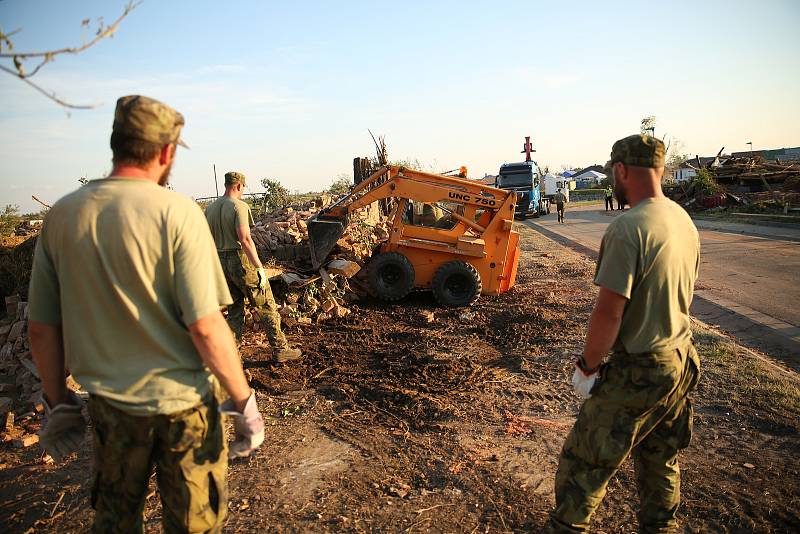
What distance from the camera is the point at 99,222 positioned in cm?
183

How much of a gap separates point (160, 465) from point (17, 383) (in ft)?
15.5

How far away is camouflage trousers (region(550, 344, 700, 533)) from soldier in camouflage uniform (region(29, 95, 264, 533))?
4.60 feet

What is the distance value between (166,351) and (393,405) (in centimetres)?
322

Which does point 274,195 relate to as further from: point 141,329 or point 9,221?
point 141,329

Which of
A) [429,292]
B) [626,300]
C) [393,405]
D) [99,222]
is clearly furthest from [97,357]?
[429,292]

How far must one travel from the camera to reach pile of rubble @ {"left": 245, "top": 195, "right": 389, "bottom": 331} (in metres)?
7.90

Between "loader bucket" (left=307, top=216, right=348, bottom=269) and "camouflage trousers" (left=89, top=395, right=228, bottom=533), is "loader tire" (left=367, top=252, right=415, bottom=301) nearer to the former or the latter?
"loader bucket" (left=307, top=216, right=348, bottom=269)

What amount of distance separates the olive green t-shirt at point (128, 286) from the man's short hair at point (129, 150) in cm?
9

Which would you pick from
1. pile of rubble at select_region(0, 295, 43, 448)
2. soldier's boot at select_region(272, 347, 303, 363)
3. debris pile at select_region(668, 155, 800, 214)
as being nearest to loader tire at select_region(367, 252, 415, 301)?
soldier's boot at select_region(272, 347, 303, 363)

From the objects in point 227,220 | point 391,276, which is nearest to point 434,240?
point 391,276

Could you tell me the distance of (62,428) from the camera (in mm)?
2104

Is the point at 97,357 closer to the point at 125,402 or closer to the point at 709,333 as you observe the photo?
the point at 125,402

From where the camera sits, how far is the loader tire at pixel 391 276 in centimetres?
857

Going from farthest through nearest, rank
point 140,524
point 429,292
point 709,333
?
point 429,292, point 709,333, point 140,524
